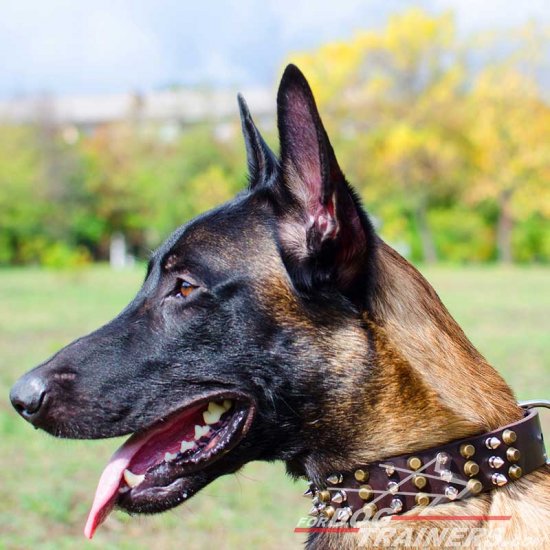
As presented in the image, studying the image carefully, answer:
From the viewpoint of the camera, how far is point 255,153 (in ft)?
9.23

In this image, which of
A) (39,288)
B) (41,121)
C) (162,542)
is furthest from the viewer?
(41,121)

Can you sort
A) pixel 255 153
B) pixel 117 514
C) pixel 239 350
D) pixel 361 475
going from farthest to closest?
pixel 117 514 < pixel 255 153 < pixel 239 350 < pixel 361 475

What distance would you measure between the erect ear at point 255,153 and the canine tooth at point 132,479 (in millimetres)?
1016

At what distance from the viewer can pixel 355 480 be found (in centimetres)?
226

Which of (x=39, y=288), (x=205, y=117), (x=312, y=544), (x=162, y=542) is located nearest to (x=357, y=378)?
(x=312, y=544)

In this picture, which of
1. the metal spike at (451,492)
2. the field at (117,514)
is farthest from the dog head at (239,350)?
the field at (117,514)

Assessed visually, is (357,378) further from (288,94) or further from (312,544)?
(288,94)

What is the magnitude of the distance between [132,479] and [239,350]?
52 centimetres

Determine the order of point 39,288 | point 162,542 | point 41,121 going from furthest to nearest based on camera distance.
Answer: point 41,121 → point 39,288 → point 162,542

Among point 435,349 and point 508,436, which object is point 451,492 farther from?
point 435,349

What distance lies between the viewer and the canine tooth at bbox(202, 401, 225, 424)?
2.40m

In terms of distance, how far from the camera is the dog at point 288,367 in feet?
7.26

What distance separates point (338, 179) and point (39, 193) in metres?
47.8

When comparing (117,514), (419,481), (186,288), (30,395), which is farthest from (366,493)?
(117,514)
